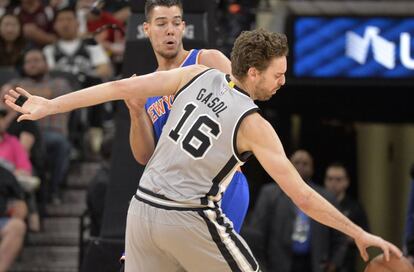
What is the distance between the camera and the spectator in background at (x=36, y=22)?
14.5m

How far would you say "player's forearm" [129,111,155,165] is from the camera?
683 centimetres

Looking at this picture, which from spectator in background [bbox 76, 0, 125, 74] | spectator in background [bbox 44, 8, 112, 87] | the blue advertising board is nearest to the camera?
spectator in background [bbox 76, 0, 125, 74]

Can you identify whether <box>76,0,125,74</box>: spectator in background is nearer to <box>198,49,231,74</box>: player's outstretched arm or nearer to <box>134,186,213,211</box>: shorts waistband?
<box>198,49,231,74</box>: player's outstretched arm

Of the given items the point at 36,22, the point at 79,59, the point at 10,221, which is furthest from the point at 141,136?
the point at 36,22

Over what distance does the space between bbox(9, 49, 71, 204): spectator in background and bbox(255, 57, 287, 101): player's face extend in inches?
262

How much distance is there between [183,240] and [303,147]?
1084 centimetres

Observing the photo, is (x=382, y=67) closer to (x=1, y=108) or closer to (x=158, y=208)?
(x=1, y=108)

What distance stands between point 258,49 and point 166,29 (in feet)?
3.55

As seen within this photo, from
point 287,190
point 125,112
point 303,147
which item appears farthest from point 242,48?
point 303,147

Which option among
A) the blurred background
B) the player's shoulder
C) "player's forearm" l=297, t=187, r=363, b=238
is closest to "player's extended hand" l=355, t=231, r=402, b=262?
"player's forearm" l=297, t=187, r=363, b=238

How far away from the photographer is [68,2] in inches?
592

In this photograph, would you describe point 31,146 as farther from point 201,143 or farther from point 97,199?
point 201,143

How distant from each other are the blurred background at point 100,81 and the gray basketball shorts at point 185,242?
3839mm

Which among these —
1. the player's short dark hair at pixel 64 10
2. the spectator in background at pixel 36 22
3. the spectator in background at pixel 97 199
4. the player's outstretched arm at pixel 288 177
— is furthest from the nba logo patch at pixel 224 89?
the spectator in background at pixel 36 22
